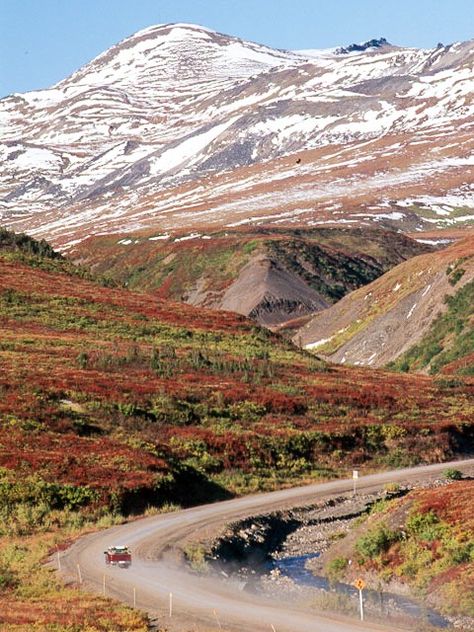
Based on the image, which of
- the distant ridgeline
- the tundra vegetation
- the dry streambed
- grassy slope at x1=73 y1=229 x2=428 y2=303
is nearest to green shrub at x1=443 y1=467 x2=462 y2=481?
A: the dry streambed

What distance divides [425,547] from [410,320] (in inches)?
2980

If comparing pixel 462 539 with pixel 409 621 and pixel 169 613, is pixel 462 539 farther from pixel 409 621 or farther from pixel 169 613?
pixel 169 613

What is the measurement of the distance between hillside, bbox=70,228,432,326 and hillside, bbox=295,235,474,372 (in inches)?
988

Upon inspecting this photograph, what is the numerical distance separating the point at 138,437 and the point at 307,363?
27591mm

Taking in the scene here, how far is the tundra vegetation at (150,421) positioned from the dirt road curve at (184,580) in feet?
3.80

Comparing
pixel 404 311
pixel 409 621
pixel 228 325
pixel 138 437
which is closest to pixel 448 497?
pixel 409 621

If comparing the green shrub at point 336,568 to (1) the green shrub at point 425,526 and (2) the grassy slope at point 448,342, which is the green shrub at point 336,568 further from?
(2) the grassy slope at point 448,342

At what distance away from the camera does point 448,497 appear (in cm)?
3594

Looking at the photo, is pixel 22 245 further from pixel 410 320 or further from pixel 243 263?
pixel 243 263

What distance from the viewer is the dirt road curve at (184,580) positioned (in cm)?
2642

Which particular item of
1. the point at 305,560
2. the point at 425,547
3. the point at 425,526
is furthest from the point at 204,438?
the point at 425,547

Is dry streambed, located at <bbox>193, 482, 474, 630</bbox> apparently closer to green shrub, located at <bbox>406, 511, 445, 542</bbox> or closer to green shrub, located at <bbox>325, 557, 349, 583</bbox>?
green shrub, located at <bbox>325, 557, 349, 583</bbox>

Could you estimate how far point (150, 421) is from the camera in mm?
57031

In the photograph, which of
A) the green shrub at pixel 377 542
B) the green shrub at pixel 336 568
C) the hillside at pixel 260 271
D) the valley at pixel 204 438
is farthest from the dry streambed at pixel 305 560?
the hillside at pixel 260 271
